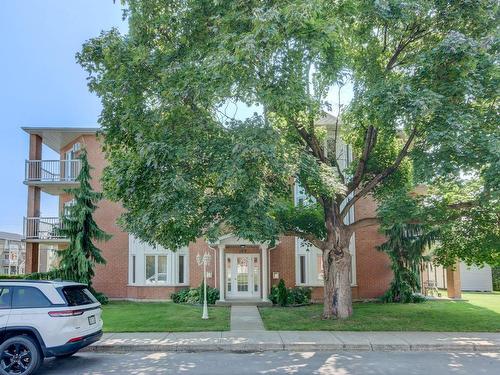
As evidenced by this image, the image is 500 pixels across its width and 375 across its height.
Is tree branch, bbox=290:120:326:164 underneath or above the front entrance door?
above

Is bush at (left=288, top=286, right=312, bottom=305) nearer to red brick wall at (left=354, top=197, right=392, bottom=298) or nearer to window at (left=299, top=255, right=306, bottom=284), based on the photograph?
window at (left=299, top=255, right=306, bottom=284)

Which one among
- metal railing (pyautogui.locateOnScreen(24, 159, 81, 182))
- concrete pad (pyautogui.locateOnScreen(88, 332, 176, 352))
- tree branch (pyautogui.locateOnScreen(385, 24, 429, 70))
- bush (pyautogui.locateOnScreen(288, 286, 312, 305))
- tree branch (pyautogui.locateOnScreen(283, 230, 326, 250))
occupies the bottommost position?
concrete pad (pyautogui.locateOnScreen(88, 332, 176, 352))

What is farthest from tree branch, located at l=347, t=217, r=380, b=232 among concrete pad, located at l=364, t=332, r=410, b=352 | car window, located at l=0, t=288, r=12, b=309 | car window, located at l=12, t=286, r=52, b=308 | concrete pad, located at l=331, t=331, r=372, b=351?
car window, located at l=0, t=288, r=12, b=309

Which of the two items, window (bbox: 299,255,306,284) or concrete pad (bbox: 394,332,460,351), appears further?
window (bbox: 299,255,306,284)

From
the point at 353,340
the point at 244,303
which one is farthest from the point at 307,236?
the point at 244,303

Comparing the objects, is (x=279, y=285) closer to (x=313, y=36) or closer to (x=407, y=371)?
(x=407, y=371)

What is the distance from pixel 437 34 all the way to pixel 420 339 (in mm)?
8469

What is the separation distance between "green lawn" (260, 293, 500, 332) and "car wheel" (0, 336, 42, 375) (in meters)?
6.95

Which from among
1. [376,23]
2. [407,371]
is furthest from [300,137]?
[407,371]

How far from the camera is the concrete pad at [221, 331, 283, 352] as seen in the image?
35.1ft

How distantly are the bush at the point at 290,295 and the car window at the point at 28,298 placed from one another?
12.9m

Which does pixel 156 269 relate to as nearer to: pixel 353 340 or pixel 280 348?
pixel 280 348

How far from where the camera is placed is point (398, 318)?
14914 millimetres

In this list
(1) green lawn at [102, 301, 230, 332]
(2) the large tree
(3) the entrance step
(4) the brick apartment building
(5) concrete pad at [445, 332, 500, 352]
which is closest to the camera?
(2) the large tree
